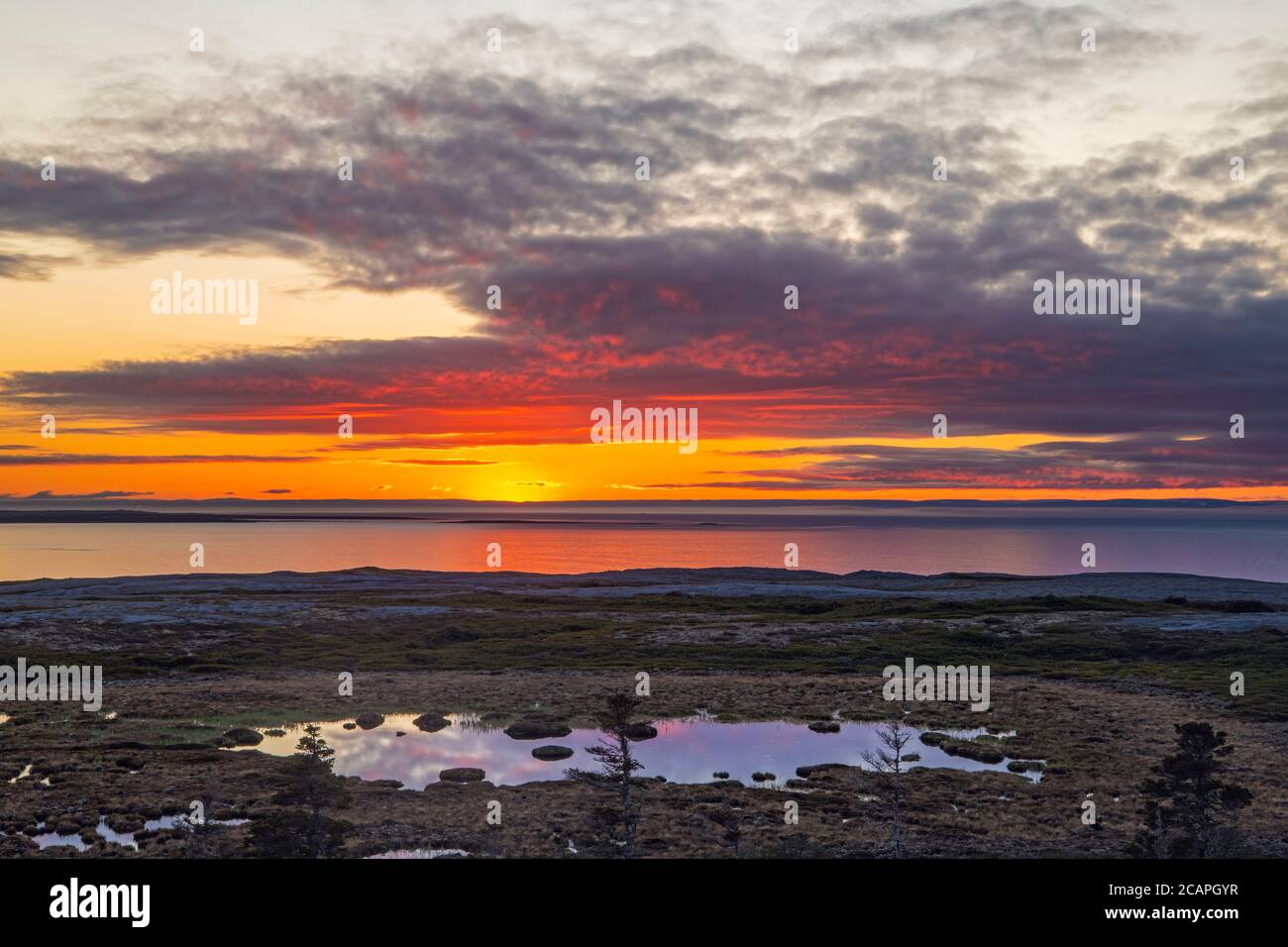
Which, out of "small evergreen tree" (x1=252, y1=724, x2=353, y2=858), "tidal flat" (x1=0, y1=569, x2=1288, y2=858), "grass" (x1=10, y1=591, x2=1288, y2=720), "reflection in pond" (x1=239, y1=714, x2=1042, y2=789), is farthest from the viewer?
"grass" (x1=10, y1=591, x2=1288, y2=720)

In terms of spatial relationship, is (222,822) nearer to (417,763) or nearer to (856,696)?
(417,763)

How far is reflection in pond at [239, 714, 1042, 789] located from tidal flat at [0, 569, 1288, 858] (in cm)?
41

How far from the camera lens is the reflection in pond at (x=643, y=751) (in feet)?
127

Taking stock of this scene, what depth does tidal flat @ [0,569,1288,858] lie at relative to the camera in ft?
100

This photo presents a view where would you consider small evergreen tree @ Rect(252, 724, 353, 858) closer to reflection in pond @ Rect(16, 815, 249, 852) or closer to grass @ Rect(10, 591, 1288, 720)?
reflection in pond @ Rect(16, 815, 249, 852)

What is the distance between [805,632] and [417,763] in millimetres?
53768

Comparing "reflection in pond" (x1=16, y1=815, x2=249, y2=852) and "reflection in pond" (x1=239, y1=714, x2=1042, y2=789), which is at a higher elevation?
"reflection in pond" (x1=16, y1=815, x2=249, y2=852)

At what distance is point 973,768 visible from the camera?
130 feet

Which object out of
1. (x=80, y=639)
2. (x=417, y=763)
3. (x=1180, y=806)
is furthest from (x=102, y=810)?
(x=80, y=639)

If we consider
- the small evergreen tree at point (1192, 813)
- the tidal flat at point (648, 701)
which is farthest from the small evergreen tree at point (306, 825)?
the small evergreen tree at point (1192, 813)

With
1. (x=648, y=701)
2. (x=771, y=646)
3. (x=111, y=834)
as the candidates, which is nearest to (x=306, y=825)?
(x=111, y=834)

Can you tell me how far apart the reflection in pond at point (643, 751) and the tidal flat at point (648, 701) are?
41 cm

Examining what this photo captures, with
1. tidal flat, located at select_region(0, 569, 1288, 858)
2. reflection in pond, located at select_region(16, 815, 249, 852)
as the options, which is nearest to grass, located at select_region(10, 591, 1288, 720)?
tidal flat, located at select_region(0, 569, 1288, 858)
